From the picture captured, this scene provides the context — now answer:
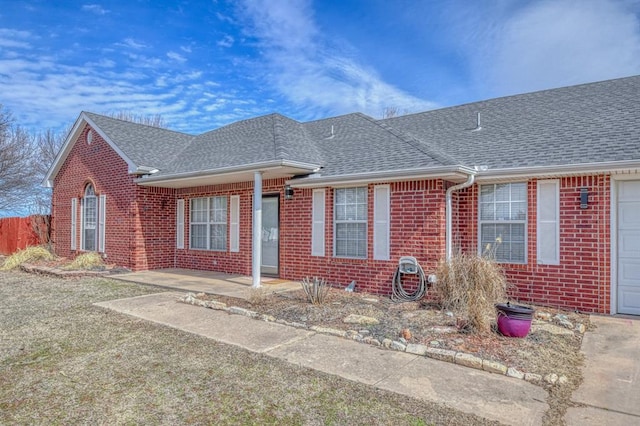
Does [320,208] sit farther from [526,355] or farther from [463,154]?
[526,355]

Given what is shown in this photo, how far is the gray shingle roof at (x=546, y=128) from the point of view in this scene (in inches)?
303

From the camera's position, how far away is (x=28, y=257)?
14.8m

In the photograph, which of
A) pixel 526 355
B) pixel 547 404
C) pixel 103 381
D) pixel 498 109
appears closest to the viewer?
pixel 547 404

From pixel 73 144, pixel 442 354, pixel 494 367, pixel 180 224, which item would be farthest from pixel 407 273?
pixel 73 144

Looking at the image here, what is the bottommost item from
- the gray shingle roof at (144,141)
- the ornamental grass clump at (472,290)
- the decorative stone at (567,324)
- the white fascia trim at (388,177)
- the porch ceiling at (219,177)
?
the decorative stone at (567,324)

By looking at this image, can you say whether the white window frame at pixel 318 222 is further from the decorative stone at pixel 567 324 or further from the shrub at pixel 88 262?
the shrub at pixel 88 262

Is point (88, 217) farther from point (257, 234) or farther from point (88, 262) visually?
point (257, 234)

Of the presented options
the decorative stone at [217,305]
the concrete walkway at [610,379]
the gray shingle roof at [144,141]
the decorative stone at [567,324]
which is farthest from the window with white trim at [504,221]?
the gray shingle roof at [144,141]

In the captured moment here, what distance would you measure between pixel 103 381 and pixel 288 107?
2076 cm

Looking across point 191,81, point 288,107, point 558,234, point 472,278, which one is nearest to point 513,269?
point 558,234

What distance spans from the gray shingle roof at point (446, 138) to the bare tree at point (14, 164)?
45.8 feet

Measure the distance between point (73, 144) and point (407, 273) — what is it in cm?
1328

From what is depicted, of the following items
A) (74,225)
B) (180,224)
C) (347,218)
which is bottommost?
(74,225)

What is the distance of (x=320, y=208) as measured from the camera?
10070mm
